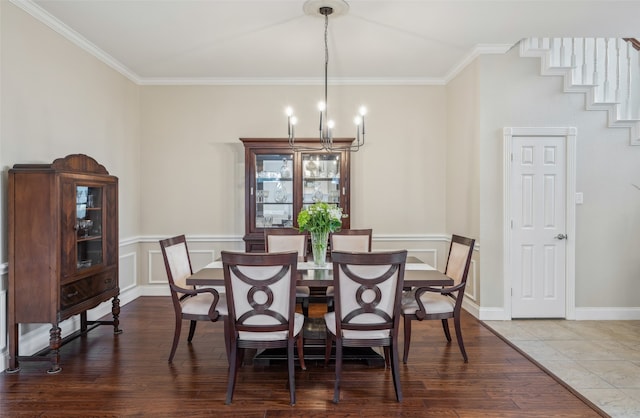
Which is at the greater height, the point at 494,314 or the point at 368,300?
the point at 368,300

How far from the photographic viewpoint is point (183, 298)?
10.1 ft

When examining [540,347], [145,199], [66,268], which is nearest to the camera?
[66,268]

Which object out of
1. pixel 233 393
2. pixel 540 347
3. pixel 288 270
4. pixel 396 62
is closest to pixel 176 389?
pixel 233 393

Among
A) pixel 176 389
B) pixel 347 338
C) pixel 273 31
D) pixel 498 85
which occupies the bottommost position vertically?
pixel 176 389

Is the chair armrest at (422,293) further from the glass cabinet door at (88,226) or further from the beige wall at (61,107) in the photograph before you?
the beige wall at (61,107)

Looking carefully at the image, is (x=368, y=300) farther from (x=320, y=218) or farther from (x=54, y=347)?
(x=54, y=347)

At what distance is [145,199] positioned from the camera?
516 cm

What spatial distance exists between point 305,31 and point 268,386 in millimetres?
3045

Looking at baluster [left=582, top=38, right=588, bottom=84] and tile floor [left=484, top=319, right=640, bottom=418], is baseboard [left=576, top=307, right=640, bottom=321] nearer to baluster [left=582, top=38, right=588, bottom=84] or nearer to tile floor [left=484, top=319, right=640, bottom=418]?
tile floor [left=484, top=319, right=640, bottom=418]

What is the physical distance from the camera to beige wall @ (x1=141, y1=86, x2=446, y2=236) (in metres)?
5.16

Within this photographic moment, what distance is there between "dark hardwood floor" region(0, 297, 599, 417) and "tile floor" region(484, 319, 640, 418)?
0.54 feet

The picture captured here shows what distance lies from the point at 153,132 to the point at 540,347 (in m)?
4.88

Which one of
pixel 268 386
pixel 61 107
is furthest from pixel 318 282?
pixel 61 107

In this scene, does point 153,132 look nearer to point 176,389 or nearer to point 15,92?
point 15,92
